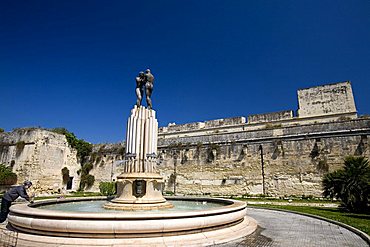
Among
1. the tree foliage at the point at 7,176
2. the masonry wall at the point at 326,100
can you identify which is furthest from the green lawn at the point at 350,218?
the tree foliage at the point at 7,176

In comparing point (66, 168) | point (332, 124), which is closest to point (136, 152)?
point (332, 124)

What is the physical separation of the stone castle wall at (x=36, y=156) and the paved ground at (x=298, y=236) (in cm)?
1855

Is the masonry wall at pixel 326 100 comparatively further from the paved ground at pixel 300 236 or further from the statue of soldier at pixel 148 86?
the statue of soldier at pixel 148 86

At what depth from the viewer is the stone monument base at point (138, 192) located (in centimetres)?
708

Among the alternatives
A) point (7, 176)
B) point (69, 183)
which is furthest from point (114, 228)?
point (69, 183)

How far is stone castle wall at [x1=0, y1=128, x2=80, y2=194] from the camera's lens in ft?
71.8

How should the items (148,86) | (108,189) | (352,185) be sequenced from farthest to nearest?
(108,189), (352,185), (148,86)

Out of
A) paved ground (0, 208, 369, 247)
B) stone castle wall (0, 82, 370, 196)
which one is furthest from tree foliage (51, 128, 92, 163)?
paved ground (0, 208, 369, 247)

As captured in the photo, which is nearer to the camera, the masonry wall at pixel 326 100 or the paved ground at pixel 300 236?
the paved ground at pixel 300 236

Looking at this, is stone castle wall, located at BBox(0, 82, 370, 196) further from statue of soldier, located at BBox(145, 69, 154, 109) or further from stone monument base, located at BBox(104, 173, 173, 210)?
stone monument base, located at BBox(104, 173, 173, 210)

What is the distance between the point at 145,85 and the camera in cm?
891

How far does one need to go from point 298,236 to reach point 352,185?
7.43 meters

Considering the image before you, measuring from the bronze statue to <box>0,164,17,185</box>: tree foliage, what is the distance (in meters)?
19.3

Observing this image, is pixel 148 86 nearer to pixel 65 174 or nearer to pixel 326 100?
pixel 65 174
